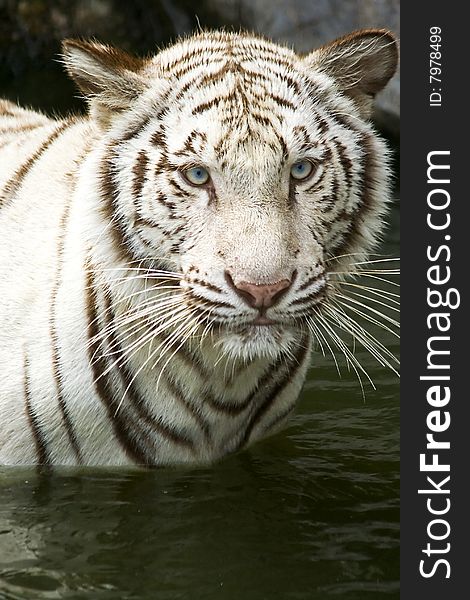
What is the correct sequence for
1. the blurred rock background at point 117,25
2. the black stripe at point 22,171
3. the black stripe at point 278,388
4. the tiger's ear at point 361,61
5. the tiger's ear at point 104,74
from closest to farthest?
the tiger's ear at point 104,74 → the tiger's ear at point 361,61 → the black stripe at point 278,388 → the black stripe at point 22,171 → the blurred rock background at point 117,25

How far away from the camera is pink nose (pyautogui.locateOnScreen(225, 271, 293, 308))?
2.76 metres

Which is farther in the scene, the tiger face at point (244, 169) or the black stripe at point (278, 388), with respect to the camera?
the black stripe at point (278, 388)

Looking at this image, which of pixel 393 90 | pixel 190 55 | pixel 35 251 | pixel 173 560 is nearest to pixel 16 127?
pixel 35 251

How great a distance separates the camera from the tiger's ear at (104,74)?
298 cm

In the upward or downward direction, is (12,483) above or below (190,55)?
below

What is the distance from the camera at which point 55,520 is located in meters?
3.26

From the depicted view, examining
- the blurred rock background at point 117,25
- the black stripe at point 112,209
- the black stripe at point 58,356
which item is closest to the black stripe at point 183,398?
the black stripe at point 58,356

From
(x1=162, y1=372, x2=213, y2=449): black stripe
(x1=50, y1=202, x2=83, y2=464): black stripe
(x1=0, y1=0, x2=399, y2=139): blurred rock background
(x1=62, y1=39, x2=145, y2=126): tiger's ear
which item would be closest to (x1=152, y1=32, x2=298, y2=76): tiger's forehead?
(x1=62, y1=39, x2=145, y2=126): tiger's ear

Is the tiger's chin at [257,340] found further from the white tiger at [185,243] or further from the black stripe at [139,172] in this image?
the black stripe at [139,172]

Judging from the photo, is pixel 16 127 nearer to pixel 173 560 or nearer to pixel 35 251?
pixel 35 251

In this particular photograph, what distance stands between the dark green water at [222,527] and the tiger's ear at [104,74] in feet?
3.48

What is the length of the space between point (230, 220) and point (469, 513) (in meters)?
0.90

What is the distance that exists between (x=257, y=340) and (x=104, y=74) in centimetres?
76

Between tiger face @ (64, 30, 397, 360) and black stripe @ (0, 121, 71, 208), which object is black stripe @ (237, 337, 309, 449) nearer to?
tiger face @ (64, 30, 397, 360)
